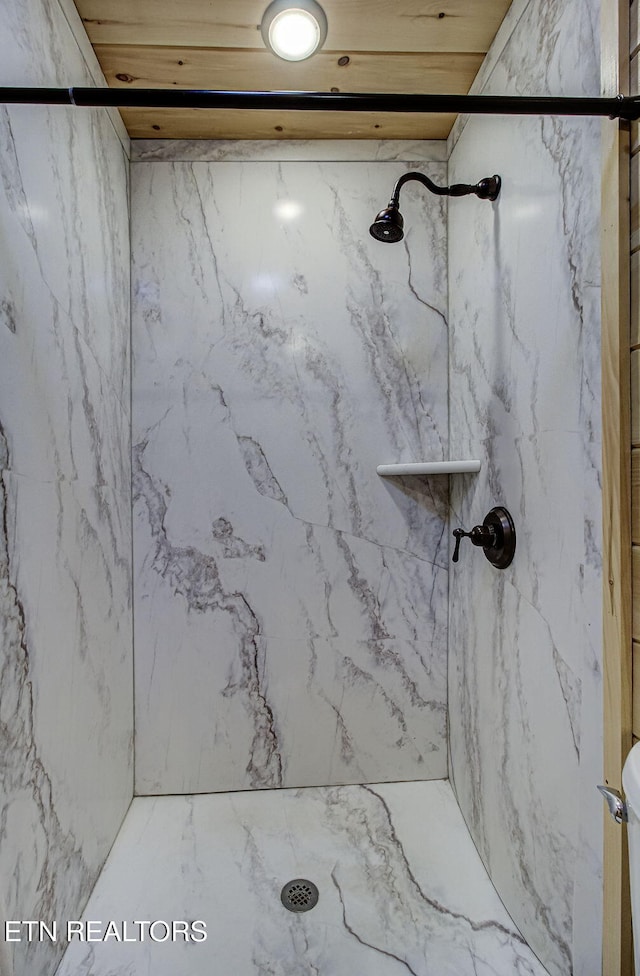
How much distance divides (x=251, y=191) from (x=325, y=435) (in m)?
0.77

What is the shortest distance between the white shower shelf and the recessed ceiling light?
1.03 m

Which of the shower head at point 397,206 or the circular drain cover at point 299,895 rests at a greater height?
the shower head at point 397,206

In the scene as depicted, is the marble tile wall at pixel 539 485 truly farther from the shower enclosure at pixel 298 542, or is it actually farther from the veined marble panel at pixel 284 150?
the veined marble panel at pixel 284 150

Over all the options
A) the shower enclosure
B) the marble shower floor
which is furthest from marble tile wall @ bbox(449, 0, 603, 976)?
the marble shower floor

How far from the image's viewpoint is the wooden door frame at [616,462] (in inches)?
28.4

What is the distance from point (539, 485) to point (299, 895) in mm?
1084

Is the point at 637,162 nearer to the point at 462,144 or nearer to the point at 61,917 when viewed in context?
the point at 462,144

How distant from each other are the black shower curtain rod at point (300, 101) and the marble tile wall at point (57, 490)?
0.67ft

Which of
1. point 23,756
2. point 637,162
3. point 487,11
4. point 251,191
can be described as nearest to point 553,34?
point 487,11

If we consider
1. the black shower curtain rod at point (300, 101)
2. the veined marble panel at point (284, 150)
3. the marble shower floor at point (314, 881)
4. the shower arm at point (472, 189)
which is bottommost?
the marble shower floor at point (314, 881)

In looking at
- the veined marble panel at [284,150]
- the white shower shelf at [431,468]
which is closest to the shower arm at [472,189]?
the veined marble panel at [284,150]

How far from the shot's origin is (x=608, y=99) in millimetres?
688

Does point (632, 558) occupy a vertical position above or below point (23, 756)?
above

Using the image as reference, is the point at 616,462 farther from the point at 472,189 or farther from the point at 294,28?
the point at 294,28
